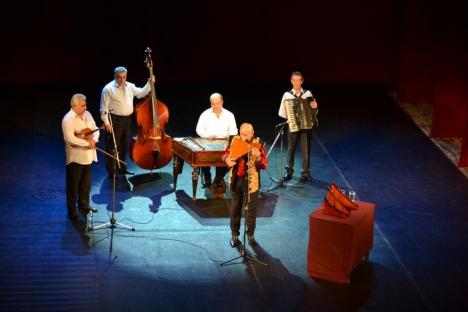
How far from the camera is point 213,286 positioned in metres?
7.00

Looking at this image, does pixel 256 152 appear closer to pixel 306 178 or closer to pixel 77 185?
pixel 77 185

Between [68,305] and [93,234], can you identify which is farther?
[93,234]

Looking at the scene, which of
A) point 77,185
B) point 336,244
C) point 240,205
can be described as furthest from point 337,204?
point 77,185

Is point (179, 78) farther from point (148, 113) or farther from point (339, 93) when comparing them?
point (148, 113)

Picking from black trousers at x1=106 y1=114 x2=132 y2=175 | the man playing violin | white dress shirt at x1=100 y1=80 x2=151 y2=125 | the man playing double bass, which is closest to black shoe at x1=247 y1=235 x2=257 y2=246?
the man playing violin

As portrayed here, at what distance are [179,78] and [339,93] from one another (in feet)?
11.0

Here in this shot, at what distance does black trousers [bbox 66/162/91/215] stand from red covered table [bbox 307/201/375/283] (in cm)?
276

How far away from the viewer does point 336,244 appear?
7.04m

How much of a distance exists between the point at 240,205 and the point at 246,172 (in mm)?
405

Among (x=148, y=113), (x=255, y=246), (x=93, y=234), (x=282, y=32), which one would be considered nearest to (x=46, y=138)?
(x=148, y=113)

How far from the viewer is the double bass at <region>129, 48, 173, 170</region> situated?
9.16 m

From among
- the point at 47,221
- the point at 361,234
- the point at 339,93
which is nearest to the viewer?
the point at 361,234

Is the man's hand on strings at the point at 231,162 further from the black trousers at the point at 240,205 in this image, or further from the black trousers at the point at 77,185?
the black trousers at the point at 77,185

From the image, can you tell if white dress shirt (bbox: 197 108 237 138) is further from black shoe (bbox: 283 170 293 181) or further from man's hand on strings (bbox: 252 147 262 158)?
man's hand on strings (bbox: 252 147 262 158)
